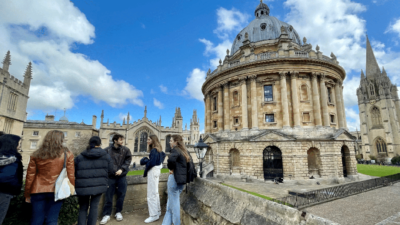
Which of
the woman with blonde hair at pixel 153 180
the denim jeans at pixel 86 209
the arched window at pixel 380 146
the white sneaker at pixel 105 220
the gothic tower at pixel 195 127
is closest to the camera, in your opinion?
the denim jeans at pixel 86 209

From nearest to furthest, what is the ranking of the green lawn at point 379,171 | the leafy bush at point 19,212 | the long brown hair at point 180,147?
1. the leafy bush at point 19,212
2. the long brown hair at point 180,147
3. the green lawn at point 379,171

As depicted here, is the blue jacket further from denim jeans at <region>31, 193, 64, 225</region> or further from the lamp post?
the lamp post

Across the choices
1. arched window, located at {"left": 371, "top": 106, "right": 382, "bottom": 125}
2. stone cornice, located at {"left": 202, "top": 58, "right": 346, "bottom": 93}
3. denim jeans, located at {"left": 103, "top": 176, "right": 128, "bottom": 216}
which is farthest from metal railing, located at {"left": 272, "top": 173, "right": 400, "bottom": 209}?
arched window, located at {"left": 371, "top": 106, "right": 382, "bottom": 125}

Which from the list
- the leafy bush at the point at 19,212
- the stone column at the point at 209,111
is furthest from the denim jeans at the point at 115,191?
the stone column at the point at 209,111

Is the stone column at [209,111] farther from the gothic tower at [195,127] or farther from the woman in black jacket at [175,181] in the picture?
the gothic tower at [195,127]

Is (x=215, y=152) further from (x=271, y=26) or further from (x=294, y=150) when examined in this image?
(x=271, y=26)

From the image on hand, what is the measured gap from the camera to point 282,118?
21.4 meters

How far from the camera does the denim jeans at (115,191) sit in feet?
17.1

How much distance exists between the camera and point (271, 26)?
28.6 m

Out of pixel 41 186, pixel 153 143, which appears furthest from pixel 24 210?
pixel 153 143

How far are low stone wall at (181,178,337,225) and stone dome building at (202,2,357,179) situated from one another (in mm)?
16573

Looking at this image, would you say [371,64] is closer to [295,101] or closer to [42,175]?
[295,101]

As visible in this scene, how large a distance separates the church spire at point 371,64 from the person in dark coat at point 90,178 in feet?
285

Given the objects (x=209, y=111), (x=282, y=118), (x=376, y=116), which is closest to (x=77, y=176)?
Answer: (x=282, y=118)
